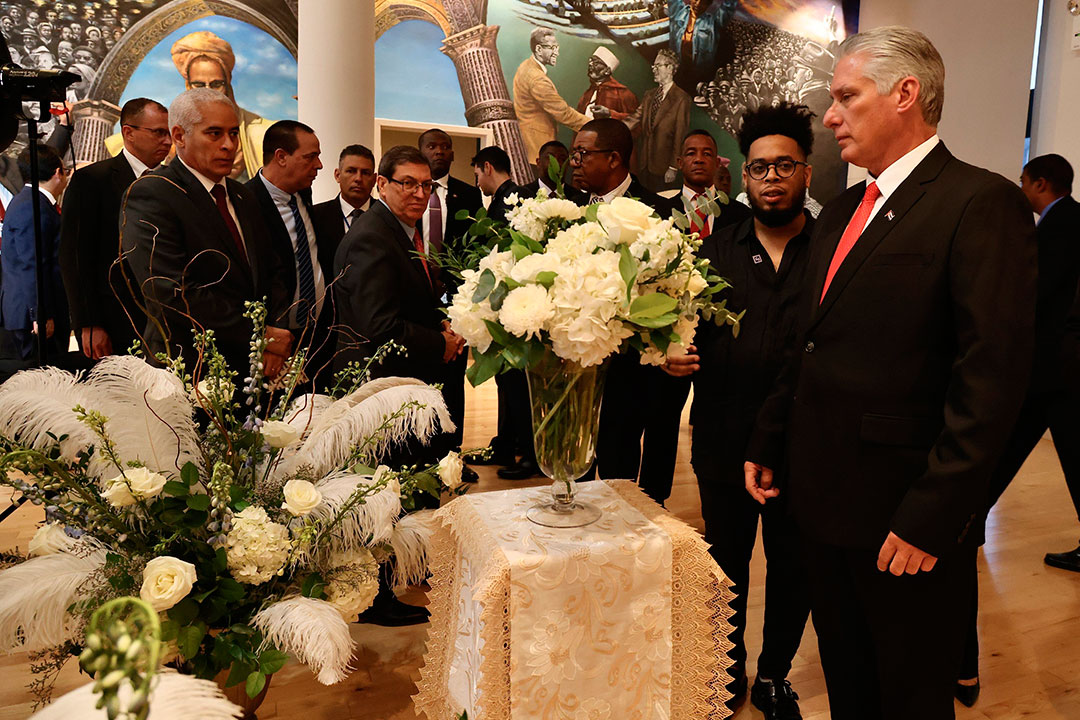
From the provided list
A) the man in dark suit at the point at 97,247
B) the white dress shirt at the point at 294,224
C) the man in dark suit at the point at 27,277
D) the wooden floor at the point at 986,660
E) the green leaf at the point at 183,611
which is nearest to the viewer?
the green leaf at the point at 183,611

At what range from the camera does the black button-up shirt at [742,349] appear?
2246 mm

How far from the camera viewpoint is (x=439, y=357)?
10.2 ft

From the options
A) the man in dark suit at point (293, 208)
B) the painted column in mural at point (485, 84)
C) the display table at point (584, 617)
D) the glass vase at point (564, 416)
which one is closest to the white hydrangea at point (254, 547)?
the display table at point (584, 617)

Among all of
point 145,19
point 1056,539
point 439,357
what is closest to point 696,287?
point 439,357

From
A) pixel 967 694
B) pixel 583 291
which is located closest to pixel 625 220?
pixel 583 291

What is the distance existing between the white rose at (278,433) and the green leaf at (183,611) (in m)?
0.37

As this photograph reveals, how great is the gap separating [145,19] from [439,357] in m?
6.18

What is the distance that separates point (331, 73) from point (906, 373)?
16.1 ft

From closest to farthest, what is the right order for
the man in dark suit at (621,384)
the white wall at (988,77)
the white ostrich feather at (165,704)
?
the white ostrich feather at (165,704) → the man in dark suit at (621,384) → the white wall at (988,77)

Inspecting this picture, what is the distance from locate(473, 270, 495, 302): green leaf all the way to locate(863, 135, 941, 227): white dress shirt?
839 millimetres

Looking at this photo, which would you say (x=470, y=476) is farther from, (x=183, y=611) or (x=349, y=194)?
(x=183, y=611)

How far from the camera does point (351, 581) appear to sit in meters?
1.79

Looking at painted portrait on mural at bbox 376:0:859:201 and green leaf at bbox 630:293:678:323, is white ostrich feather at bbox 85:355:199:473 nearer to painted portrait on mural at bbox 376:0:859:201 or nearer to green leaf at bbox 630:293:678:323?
green leaf at bbox 630:293:678:323

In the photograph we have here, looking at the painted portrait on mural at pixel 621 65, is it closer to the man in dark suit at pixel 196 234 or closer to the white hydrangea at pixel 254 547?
the man in dark suit at pixel 196 234
